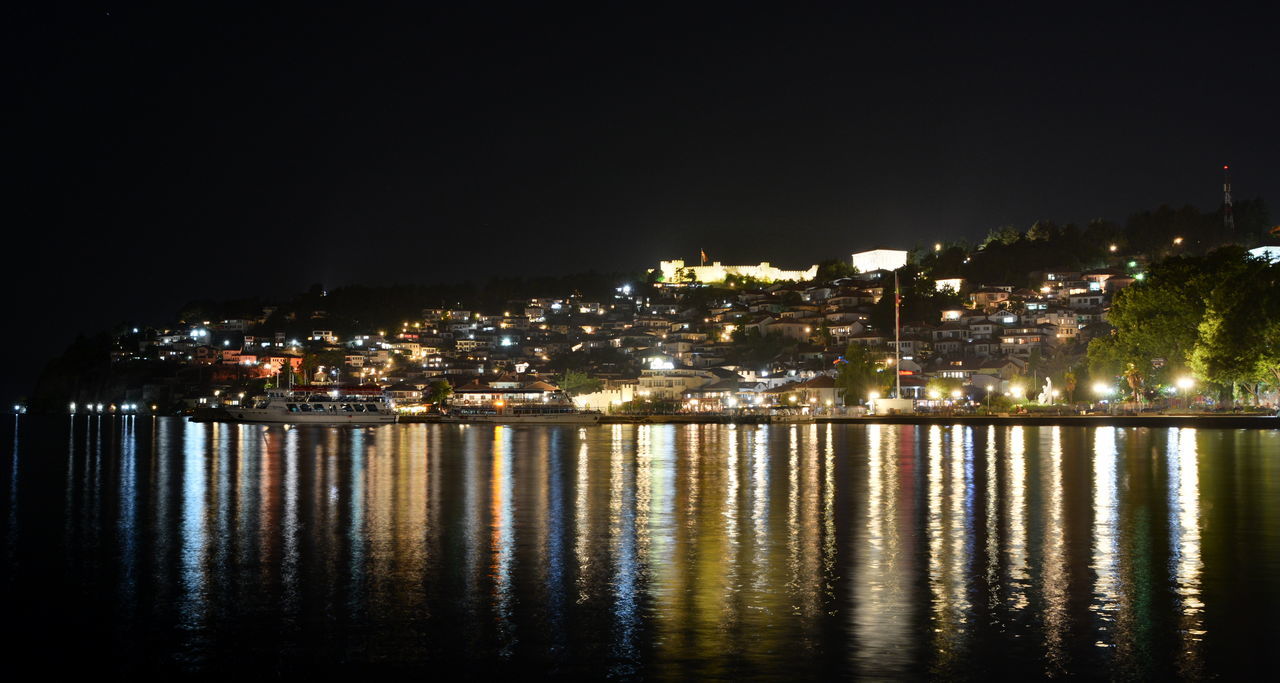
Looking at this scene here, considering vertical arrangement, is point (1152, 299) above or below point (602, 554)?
above

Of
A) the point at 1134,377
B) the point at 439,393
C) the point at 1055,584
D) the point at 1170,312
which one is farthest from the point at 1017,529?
the point at 439,393

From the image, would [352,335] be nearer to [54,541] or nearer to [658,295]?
[658,295]

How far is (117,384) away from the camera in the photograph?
13925 cm

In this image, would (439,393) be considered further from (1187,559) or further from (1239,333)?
(1187,559)

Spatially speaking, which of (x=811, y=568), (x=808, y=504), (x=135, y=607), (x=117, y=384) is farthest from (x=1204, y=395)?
(x=117, y=384)

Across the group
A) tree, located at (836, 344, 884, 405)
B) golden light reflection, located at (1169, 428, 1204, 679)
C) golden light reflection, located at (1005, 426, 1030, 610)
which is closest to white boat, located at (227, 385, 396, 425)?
tree, located at (836, 344, 884, 405)

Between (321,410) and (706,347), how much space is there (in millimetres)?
41370

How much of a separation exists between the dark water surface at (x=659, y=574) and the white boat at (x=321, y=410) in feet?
165

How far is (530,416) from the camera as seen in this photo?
77.7 m

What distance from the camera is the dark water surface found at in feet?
31.3

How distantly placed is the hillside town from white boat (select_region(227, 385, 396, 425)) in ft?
39.4

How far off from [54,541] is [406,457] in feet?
65.1

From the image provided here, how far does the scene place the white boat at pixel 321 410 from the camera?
255 feet

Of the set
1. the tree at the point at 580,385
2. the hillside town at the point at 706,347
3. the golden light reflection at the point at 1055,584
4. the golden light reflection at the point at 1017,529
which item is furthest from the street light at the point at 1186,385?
the tree at the point at 580,385
